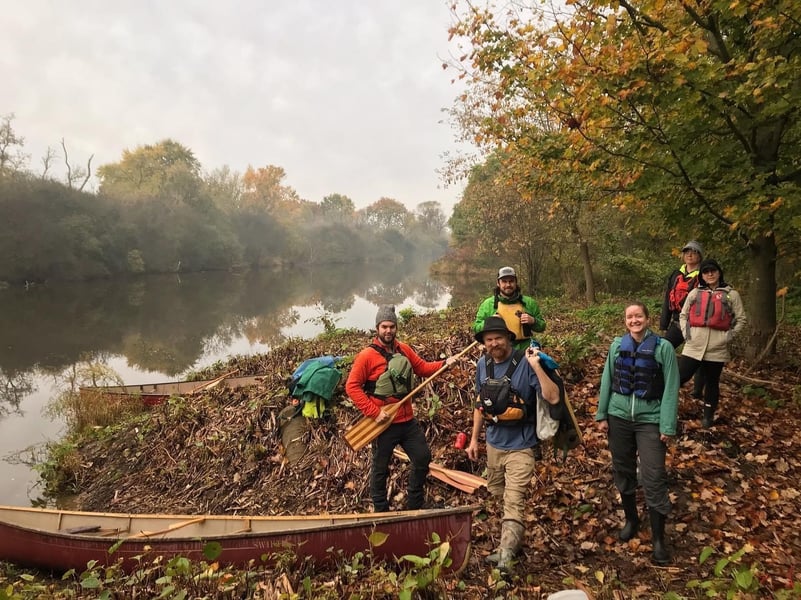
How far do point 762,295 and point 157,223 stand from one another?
59.6m

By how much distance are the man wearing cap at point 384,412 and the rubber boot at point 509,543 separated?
1238 mm

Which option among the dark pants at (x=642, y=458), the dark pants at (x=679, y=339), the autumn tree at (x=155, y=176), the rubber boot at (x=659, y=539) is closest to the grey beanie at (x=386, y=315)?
the dark pants at (x=642, y=458)

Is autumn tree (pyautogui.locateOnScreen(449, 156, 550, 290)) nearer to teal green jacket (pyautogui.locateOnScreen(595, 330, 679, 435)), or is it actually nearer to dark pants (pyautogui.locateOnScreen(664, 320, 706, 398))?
dark pants (pyautogui.locateOnScreen(664, 320, 706, 398))

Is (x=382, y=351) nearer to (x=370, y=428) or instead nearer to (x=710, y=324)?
(x=370, y=428)

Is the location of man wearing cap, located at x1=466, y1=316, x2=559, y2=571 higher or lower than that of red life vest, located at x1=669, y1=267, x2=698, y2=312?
lower

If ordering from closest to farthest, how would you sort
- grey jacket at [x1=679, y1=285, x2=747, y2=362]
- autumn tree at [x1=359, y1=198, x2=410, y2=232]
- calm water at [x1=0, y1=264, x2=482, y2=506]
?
grey jacket at [x1=679, y1=285, x2=747, y2=362], calm water at [x1=0, y1=264, x2=482, y2=506], autumn tree at [x1=359, y1=198, x2=410, y2=232]

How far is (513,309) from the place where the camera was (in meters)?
5.21

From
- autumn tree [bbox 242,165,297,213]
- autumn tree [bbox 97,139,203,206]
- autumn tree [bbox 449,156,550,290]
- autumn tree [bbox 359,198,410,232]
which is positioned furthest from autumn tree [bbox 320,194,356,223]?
autumn tree [bbox 449,156,550,290]

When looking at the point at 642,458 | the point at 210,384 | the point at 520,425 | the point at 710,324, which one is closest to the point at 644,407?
the point at 642,458

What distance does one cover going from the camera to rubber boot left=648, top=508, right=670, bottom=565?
3783 millimetres

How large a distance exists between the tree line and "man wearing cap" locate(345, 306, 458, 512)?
47.3 meters

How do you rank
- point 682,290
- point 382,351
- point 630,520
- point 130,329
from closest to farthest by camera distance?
1. point 630,520
2. point 382,351
3. point 682,290
4. point 130,329

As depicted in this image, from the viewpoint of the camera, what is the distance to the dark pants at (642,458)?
3721 millimetres

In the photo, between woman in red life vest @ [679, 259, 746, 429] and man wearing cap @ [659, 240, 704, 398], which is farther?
man wearing cap @ [659, 240, 704, 398]
